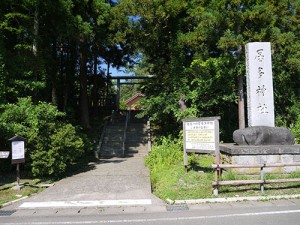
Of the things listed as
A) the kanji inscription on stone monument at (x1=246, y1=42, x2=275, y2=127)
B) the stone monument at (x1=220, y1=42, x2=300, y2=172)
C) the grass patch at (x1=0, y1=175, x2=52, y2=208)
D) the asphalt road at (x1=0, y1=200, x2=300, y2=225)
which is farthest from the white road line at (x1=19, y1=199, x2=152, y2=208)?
the kanji inscription on stone monument at (x1=246, y1=42, x2=275, y2=127)

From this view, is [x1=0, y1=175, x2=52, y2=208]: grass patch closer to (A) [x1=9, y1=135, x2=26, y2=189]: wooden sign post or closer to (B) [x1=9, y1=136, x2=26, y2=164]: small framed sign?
(A) [x1=9, y1=135, x2=26, y2=189]: wooden sign post

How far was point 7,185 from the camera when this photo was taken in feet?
33.4

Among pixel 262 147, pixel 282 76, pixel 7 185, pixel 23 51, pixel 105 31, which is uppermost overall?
pixel 105 31

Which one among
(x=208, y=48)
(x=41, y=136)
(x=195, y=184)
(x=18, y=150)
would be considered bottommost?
(x=195, y=184)

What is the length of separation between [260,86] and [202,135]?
3.43 metres

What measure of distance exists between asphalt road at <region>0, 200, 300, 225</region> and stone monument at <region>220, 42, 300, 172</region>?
277 centimetres

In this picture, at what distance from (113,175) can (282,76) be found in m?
9.57

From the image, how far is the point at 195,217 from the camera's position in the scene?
6.24 m

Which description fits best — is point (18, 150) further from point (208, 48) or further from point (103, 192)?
point (208, 48)

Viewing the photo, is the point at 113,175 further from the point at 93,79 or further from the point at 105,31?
the point at 93,79

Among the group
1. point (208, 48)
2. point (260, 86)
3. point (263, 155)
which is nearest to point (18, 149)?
point (263, 155)

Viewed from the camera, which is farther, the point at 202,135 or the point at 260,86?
the point at 260,86

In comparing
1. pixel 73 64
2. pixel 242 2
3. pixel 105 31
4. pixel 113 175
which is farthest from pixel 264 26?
pixel 73 64

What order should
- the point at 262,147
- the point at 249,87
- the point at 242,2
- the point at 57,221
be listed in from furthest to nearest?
the point at 242,2 → the point at 249,87 → the point at 262,147 → the point at 57,221
